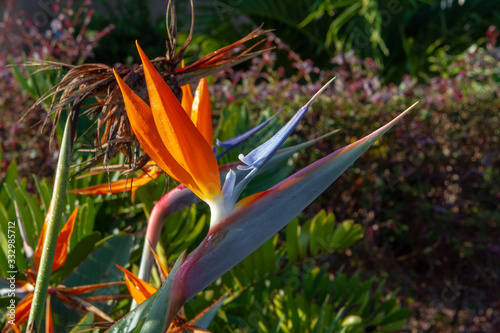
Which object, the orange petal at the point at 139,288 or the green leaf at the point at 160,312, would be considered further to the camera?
the orange petal at the point at 139,288

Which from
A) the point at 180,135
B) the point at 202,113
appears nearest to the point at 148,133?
the point at 180,135

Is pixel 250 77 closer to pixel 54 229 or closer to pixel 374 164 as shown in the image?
pixel 374 164

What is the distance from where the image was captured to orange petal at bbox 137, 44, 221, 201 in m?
0.40

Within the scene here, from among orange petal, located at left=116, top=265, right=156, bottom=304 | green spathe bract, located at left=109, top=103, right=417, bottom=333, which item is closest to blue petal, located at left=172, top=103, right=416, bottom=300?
green spathe bract, located at left=109, top=103, right=417, bottom=333

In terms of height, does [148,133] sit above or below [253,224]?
above

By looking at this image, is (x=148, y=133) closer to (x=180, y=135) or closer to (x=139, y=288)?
(x=180, y=135)

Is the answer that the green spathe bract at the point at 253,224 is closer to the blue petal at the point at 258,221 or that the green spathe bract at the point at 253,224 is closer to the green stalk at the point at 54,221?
the blue petal at the point at 258,221

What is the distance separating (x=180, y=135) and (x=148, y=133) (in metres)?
0.03

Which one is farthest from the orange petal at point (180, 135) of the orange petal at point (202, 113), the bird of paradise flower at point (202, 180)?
the orange petal at point (202, 113)

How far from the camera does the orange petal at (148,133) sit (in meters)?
0.41

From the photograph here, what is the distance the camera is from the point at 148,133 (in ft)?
1.37

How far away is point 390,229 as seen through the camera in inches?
94.8

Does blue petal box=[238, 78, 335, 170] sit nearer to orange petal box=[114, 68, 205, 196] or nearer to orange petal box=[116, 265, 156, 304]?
orange petal box=[114, 68, 205, 196]

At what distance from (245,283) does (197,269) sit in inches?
29.5
